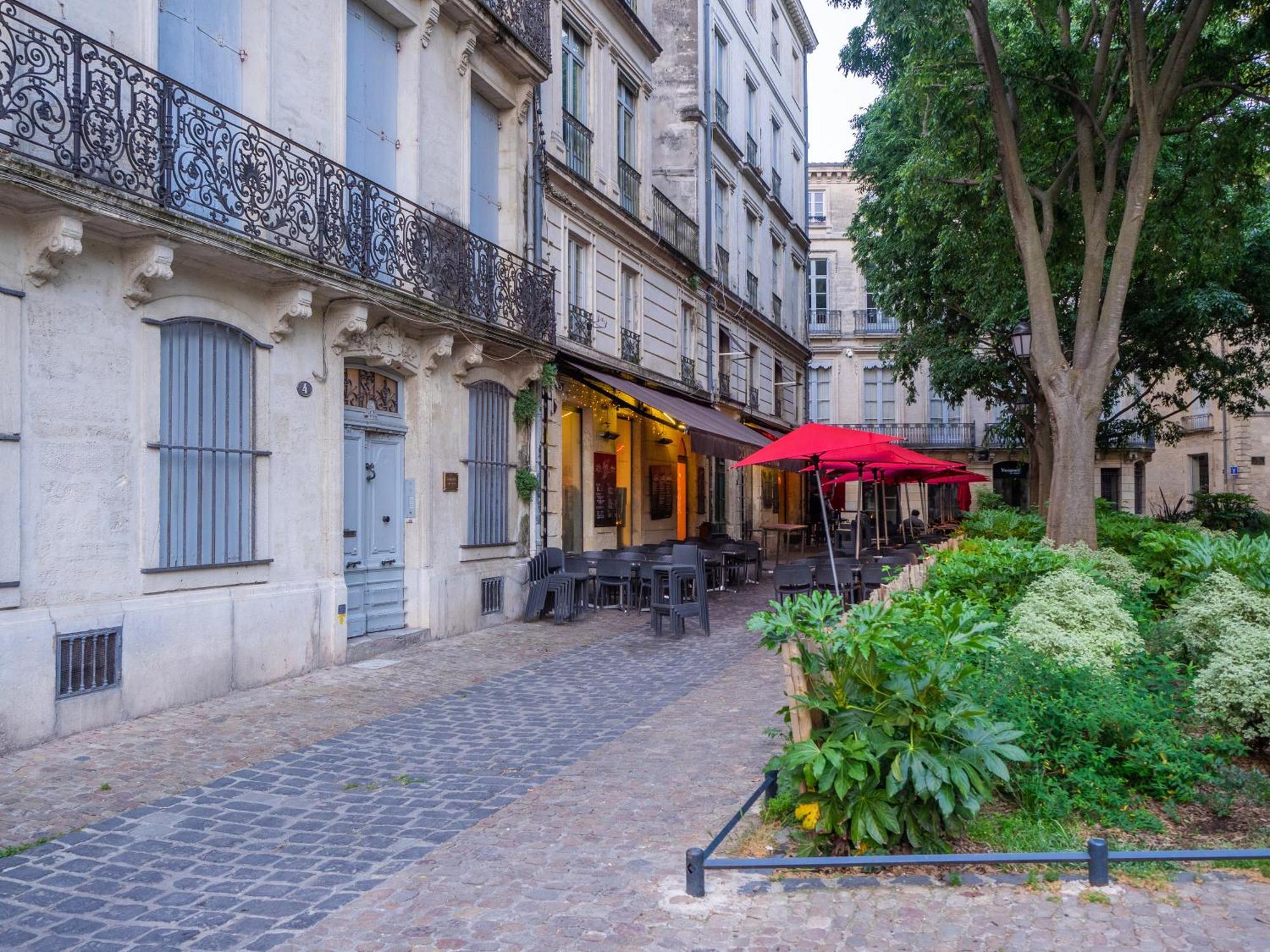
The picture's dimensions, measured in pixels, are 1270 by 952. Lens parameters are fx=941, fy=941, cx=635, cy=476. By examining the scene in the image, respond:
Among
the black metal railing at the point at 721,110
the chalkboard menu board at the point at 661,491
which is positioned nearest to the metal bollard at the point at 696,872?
the chalkboard menu board at the point at 661,491

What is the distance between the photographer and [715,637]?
11.4m

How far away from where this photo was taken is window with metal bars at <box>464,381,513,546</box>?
12.3 m

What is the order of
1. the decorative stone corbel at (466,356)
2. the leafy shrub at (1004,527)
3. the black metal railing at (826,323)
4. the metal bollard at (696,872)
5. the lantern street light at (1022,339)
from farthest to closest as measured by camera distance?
the black metal railing at (826,323) < the leafy shrub at (1004,527) < the lantern street light at (1022,339) < the decorative stone corbel at (466,356) < the metal bollard at (696,872)

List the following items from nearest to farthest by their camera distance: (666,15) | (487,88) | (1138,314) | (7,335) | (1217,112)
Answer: (7,335)
(1217,112)
(487,88)
(1138,314)
(666,15)

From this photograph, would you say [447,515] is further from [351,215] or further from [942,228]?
[942,228]

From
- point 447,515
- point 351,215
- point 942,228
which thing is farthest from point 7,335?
point 942,228

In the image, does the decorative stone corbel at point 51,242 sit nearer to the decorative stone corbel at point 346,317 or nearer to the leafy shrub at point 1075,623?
the decorative stone corbel at point 346,317

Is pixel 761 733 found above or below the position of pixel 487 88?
below

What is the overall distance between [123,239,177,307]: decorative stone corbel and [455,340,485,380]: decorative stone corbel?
4475 millimetres

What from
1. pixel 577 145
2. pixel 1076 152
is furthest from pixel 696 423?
pixel 1076 152

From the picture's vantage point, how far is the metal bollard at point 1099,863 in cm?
376

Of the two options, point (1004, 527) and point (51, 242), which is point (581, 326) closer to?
point (1004, 527)

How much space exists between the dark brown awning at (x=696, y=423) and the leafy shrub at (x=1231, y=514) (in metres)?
11.8

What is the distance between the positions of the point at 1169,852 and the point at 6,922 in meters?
4.61
